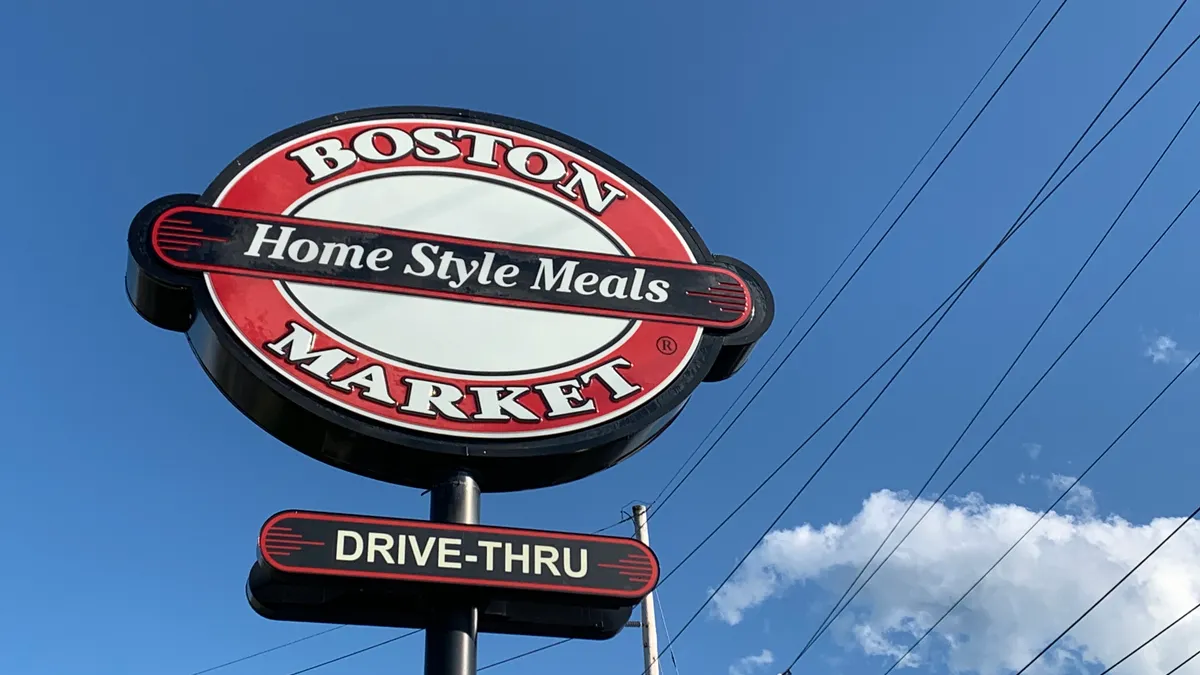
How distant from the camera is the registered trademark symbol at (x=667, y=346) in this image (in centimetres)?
627

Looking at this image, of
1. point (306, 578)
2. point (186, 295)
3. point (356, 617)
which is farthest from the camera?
point (186, 295)

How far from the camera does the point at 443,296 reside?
20.6ft

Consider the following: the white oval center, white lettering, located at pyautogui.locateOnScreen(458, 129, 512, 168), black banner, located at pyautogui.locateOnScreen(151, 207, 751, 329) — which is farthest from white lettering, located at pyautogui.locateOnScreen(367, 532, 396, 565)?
white lettering, located at pyautogui.locateOnScreen(458, 129, 512, 168)

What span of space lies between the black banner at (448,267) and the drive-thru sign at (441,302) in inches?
0.4

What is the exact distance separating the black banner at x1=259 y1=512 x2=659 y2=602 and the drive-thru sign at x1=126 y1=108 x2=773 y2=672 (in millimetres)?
18

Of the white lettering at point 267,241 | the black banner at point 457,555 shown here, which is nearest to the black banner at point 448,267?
the white lettering at point 267,241

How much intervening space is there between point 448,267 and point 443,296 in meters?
0.20

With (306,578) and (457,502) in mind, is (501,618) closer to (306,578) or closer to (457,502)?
(457,502)

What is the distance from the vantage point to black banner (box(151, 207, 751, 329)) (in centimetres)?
602

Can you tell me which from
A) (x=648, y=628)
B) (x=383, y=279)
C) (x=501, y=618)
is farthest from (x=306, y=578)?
(x=648, y=628)

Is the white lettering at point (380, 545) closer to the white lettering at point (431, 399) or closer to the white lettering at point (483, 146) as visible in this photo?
the white lettering at point (431, 399)

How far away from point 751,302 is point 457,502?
77.1 inches

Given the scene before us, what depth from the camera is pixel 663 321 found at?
21.0ft

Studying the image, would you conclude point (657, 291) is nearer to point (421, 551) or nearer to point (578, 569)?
point (578, 569)
